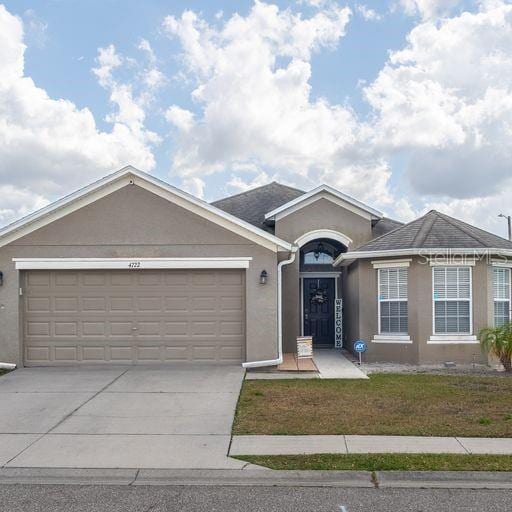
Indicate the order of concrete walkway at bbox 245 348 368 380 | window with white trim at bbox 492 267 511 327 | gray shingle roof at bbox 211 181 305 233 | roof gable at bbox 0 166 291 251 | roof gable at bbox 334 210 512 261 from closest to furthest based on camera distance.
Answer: concrete walkway at bbox 245 348 368 380 → roof gable at bbox 0 166 291 251 → roof gable at bbox 334 210 512 261 → window with white trim at bbox 492 267 511 327 → gray shingle roof at bbox 211 181 305 233

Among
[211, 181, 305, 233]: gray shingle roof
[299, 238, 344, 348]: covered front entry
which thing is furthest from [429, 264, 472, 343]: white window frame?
[211, 181, 305, 233]: gray shingle roof

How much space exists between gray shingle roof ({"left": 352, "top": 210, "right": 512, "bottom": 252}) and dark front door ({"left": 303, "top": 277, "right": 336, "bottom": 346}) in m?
3.50

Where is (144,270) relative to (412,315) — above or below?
above

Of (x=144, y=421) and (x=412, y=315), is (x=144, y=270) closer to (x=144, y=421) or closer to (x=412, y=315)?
(x=144, y=421)

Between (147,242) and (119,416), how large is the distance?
5103mm

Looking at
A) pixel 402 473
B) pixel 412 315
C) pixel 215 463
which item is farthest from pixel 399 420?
pixel 412 315

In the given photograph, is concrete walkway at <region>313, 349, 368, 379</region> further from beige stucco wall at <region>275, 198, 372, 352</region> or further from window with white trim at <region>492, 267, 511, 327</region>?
window with white trim at <region>492, 267, 511, 327</region>

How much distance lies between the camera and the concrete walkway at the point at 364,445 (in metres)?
6.51

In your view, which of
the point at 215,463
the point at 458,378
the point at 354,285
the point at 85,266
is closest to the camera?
the point at 215,463

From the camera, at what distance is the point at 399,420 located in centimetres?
788

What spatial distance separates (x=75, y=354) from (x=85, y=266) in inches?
81.3

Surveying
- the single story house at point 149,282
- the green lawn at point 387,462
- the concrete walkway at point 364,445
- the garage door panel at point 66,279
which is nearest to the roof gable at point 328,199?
the single story house at point 149,282

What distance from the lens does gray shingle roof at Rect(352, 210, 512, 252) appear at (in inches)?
519

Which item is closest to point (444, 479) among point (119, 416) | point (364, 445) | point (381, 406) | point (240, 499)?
point (364, 445)
